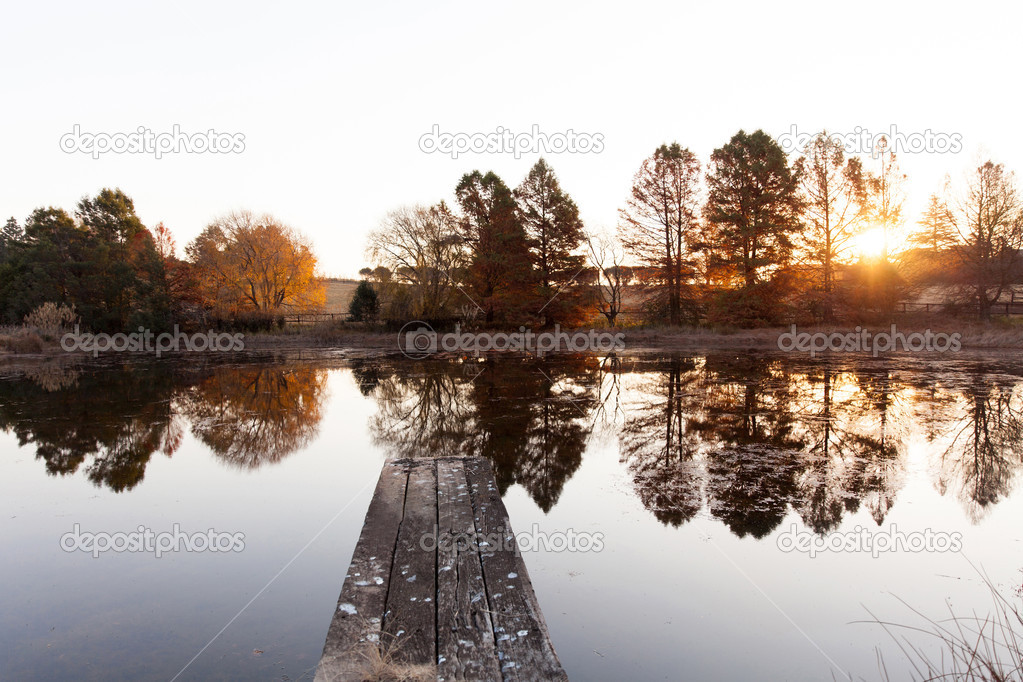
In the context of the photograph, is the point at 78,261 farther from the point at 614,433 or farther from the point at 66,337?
the point at 614,433

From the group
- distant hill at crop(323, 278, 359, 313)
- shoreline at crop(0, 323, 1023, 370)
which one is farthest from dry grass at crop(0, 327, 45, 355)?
distant hill at crop(323, 278, 359, 313)

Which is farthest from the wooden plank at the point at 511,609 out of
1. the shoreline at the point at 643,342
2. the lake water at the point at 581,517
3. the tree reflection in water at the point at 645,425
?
the shoreline at the point at 643,342

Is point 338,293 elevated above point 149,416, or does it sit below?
above

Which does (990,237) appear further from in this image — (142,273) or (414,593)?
(142,273)

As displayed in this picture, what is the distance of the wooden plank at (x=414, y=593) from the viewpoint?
3.34 metres

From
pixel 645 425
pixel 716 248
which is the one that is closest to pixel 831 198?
pixel 716 248

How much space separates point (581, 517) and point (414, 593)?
3.07 m

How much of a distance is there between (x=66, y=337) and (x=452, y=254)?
20116 mm

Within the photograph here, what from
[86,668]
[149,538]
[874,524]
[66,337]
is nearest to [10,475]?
[149,538]

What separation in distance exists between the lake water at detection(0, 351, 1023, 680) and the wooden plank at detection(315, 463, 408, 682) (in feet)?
1.74

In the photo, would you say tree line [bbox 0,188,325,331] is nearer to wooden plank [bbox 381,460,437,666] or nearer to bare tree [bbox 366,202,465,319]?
bare tree [bbox 366,202,465,319]

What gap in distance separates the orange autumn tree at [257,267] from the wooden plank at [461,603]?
120 ft

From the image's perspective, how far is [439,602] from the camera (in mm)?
3859

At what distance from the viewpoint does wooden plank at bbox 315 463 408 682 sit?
322cm
